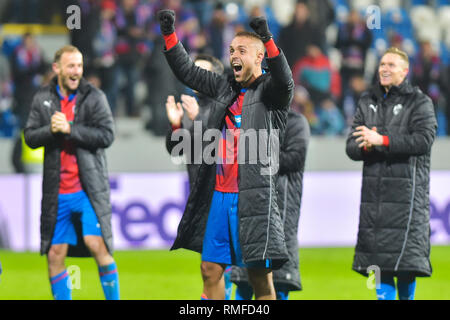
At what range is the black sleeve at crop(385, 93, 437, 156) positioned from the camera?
23.1 ft

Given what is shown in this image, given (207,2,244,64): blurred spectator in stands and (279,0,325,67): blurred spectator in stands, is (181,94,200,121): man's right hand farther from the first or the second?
(279,0,325,67): blurred spectator in stands

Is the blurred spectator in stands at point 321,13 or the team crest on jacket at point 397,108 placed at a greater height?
the blurred spectator in stands at point 321,13

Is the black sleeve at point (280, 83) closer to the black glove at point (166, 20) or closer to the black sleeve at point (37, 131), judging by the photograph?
the black glove at point (166, 20)

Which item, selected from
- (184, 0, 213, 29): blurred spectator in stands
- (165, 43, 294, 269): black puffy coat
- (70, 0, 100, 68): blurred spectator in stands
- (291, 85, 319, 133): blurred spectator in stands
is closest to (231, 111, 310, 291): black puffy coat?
(165, 43, 294, 269): black puffy coat

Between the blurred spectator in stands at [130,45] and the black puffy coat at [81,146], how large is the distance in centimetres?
672

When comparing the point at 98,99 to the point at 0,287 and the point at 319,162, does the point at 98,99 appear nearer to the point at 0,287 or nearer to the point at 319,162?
the point at 0,287

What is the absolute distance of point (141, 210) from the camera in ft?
38.1

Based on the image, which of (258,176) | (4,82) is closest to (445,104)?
(4,82)

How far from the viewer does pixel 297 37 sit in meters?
14.6

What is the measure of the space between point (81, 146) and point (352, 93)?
819 centimetres

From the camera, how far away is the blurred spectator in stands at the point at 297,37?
14.6m

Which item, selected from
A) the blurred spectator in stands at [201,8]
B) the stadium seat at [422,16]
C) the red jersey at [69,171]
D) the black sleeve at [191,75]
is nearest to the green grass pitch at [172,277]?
the red jersey at [69,171]

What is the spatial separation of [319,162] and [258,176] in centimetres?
733

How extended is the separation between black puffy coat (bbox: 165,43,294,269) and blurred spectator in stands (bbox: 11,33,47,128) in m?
8.23
